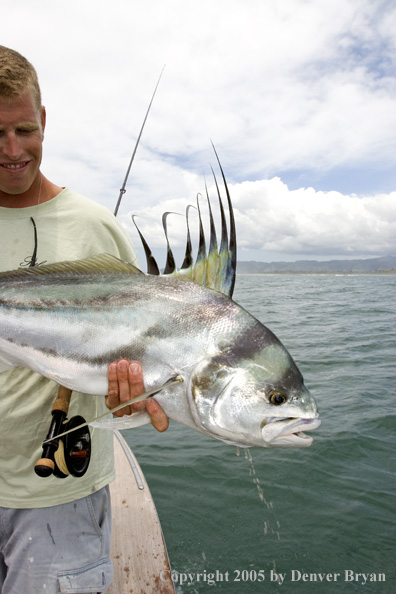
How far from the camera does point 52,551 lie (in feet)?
8.00

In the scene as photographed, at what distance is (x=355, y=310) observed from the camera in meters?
26.4

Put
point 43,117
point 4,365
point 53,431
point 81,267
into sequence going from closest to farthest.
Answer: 1. point 53,431
2. point 4,365
3. point 81,267
4. point 43,117

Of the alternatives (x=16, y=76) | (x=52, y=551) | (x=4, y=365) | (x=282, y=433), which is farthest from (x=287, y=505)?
(x=16, y=76)

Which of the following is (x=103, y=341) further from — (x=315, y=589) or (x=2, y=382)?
(x=315, y=589)

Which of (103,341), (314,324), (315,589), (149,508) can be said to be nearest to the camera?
(103,341)

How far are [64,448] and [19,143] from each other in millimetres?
1783

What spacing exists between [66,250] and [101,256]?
1.17 feet

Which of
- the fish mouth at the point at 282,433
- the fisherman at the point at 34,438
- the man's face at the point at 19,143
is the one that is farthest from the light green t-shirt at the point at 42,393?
the fish mouth at the point at 282,433

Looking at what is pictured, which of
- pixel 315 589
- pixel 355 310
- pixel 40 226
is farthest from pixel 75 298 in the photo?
pixel 355 310

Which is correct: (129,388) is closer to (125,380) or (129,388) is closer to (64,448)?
(125,380)

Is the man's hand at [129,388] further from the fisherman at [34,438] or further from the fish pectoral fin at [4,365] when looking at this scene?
the fish pectoral fin at [4,365]

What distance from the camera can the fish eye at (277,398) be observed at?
2.08 m

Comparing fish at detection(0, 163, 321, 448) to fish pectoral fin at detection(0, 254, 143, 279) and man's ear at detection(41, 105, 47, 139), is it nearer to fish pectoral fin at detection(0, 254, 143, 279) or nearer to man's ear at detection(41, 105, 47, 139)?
fish pectoral fin at detection(0, 254, 143, 279)

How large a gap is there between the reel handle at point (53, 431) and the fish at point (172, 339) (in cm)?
15
